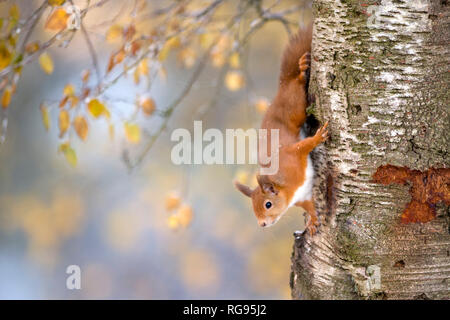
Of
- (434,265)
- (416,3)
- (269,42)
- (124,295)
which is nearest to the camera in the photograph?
(416,3)

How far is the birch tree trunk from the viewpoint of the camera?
4.69ft

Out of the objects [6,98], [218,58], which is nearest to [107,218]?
[218,58]

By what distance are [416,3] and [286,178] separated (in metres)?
0.76

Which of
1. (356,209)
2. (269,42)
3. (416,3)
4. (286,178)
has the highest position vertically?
(269,42)

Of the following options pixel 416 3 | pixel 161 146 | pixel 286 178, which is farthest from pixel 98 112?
pixel 161 146

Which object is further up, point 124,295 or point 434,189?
point 124,295

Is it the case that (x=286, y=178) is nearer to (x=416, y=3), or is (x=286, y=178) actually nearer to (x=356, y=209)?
(x=356, y=209)

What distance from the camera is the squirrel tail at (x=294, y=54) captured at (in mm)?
1919

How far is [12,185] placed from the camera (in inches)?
206

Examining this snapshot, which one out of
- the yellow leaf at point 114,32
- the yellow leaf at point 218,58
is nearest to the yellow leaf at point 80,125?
the yellow leaf at point 114,32

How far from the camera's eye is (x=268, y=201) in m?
2.03

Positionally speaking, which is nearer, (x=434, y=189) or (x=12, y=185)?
(x=434, y=189)

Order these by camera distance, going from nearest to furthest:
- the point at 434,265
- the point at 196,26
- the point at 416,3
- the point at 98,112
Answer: the point at 416,3 < the point at 434,265 < the point at 98,112 < the point at 196,26

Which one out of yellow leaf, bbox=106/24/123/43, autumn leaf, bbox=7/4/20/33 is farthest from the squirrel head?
autumn leaf, bbox=7/4/20/33
